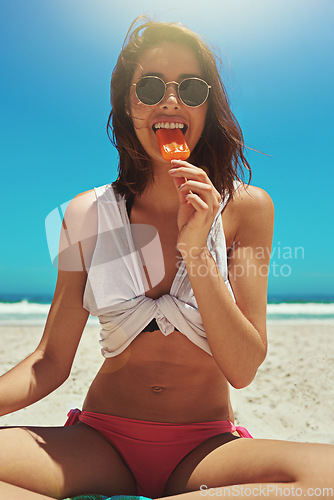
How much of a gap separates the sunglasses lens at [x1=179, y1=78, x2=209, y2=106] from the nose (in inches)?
1.1

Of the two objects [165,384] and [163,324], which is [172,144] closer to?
[163,324]

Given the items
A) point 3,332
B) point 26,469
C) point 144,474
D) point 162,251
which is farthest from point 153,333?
point 3,332

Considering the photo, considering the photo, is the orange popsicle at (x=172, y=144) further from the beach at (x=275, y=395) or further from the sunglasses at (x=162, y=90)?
the beach at (x=275, y=395)

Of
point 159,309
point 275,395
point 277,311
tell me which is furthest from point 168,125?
point 277,311

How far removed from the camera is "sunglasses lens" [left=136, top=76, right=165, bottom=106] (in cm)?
217

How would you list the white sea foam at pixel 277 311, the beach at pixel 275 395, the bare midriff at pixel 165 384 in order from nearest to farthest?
1. the bare midriff at pixel 165 384
2. the beach at pixel 275 395
3. the white sea foam at pixel 277 311

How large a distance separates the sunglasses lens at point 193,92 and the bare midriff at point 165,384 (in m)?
1.12

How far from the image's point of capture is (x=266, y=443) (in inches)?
69.9

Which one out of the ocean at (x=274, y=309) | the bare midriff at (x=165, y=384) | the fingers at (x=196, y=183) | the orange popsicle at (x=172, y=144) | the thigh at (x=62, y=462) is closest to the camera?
the thigh at (x=62, y=462)

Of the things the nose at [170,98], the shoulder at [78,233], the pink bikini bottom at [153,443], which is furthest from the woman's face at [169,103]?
the pink bikini bottom at [153,443]

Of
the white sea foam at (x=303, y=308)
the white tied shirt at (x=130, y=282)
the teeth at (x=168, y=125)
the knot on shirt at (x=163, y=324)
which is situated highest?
the teeth at (x=168, y=125)

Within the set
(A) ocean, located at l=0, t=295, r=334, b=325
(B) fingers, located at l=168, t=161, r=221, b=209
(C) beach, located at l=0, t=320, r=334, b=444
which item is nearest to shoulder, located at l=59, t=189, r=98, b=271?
(B) fingers, located at l=168, t=161, r=221, b=209

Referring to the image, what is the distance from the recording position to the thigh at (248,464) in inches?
60.0

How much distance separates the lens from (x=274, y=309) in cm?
2111
